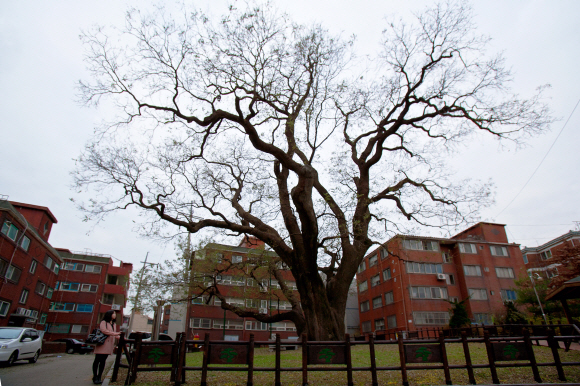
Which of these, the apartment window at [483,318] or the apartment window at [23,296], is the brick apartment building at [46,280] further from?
the apartment window at [483,318]

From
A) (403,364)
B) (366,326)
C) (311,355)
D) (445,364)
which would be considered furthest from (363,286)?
(311,355)

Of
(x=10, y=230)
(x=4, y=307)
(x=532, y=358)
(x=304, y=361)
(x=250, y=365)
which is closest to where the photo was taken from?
(x=250, y=365)

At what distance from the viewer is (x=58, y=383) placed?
7125 millimetres

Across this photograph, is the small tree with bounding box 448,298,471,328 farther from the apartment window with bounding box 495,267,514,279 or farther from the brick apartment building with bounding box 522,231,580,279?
the brick apartment building with bounding box 522,231,580,279

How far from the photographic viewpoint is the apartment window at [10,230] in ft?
72.9

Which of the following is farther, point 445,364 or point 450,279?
point 450,279

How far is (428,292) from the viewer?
32500 mm

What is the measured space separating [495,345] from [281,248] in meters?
7.73

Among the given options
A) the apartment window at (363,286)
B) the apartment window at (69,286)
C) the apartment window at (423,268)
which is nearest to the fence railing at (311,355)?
the apartment window at (423,268)

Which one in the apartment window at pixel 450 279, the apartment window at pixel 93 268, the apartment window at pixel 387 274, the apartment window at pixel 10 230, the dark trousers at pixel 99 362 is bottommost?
the dark trousers at pixel 99 362

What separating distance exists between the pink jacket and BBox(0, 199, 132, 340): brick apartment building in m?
13.7

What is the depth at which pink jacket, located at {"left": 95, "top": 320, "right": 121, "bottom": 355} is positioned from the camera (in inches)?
277

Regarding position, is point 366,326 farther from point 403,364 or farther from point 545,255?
point 403,364

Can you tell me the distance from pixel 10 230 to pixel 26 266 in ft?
17.9
